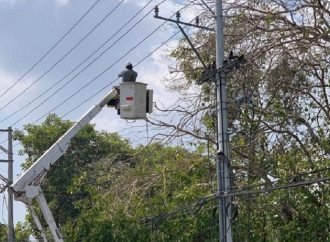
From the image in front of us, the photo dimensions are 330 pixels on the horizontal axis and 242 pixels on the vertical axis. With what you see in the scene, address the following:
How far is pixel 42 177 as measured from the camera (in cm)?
1695

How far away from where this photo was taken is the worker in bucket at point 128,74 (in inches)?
645

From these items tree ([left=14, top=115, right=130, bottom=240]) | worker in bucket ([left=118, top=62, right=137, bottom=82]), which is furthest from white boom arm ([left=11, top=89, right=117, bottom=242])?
tree ([left=14, top=115, right=130, bottom=240])

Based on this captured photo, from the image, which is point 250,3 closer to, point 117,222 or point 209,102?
point 209,102

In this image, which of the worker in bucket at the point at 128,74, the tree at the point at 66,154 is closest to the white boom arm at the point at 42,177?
the worker in bucket at the point at 128,74

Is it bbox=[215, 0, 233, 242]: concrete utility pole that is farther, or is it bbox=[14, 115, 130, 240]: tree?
bbox=[14, 115, 130, 240]: tree

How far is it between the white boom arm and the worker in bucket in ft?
1.95

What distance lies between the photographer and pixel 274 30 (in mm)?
17047

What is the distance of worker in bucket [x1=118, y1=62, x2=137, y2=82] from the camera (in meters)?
16.4

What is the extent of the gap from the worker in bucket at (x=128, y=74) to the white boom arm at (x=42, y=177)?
596 mm

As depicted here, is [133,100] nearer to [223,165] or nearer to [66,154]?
[223,165]

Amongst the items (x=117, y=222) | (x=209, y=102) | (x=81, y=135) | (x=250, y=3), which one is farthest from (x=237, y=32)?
(x=81, y=135)

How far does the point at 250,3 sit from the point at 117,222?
749cm

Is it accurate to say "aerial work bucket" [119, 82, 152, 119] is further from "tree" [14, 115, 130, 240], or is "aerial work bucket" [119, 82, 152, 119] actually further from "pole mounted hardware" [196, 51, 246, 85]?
"tree" [14, 115, 130, 240]

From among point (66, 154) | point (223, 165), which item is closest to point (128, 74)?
point (223, 165)
